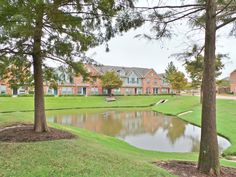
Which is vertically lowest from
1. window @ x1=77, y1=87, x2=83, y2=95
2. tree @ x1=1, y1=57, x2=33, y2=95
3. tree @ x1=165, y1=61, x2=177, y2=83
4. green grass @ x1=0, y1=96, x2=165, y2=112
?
green grass @ x1=0, y1=96, x2=165, y2=112

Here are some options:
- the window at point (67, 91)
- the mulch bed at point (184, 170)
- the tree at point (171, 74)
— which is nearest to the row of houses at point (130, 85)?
the window at point (67, 91)

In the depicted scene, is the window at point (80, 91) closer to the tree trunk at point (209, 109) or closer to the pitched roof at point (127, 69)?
the pitched roof at point (127, 69)

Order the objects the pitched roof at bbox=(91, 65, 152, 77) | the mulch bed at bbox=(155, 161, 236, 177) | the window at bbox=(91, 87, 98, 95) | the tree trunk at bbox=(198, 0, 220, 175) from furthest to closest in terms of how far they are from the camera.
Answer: the pitched roof at bbox=(91, 65, 152, 77) → the window at bbox=(91, 87, 98, 95) → the tree trunk at bbox=(198, 0, 220, 175) → the mulch bed at bbox=(155, 161, 236, 177)

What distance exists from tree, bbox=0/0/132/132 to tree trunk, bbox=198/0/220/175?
2452 mm

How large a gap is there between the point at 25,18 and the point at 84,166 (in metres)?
4.81

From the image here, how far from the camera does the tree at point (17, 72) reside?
11.9 metres

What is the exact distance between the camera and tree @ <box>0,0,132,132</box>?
8625mm

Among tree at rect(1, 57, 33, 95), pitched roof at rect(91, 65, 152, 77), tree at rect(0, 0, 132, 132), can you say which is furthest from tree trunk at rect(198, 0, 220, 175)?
pitched roof at rect(91, 65, 152, 77)

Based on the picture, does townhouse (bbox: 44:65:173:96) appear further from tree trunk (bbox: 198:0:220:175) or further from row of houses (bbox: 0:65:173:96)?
tree trunk (bbox: 198:0:220:175)

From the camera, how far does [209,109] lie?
7.76 metres

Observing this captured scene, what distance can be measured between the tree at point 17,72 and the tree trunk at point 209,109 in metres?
7.70

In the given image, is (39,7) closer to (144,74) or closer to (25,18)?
(25,18)

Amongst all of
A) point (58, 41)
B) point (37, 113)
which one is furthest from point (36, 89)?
point (58, 41)

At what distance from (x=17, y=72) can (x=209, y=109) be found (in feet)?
29.1
